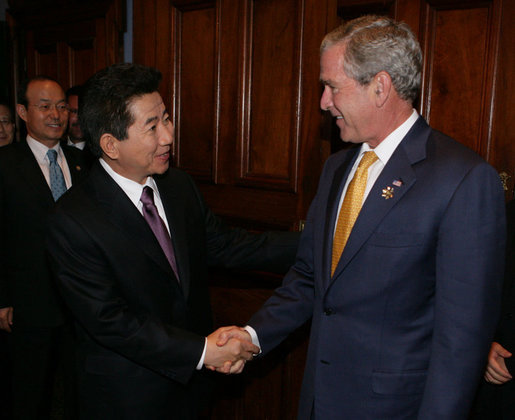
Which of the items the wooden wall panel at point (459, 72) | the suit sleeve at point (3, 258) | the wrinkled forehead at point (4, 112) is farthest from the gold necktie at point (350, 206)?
the wrinkled forehead at point (4, 112)

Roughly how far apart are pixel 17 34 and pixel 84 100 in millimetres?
2628

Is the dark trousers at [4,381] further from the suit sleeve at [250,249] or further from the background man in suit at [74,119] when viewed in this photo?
the suit sleeve at [250,249]

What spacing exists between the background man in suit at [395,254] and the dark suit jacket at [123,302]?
19.4 inches

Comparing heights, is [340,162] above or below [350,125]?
below

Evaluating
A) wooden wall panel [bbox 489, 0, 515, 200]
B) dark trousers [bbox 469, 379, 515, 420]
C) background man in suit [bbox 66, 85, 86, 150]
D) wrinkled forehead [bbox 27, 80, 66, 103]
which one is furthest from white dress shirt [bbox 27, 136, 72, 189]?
dark trousers [bbox 469, 379, 515, 420]

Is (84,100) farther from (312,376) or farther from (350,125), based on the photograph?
(312,376)

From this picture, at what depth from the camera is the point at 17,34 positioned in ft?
12.7

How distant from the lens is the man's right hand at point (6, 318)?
2668 millimetres

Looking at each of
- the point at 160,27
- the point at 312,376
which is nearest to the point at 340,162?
the point at 312,376

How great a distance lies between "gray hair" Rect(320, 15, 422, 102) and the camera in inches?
54.1

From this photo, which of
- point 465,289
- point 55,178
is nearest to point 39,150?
point 55,178

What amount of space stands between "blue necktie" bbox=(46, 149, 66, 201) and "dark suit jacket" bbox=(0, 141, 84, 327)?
106mm

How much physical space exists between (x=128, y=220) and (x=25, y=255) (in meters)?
1.21

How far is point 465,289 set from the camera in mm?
1214
